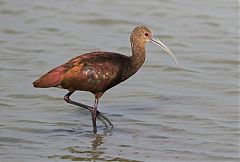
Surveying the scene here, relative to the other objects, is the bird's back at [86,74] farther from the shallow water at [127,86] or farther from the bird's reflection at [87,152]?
the bird's reflection at [87,152]

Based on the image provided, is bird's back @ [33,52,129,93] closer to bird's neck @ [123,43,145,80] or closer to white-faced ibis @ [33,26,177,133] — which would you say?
white-faced ibis @ [33,26,177,133]

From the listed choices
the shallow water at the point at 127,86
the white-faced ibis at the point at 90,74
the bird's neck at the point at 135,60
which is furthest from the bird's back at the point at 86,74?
the shallow water at the point at 127,86

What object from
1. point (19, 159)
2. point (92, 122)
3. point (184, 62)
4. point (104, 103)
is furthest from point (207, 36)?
point (19, 159)

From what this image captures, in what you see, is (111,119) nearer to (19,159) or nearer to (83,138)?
(83,138)

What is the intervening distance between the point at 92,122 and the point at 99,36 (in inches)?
190

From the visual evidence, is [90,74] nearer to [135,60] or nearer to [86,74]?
[86,74]

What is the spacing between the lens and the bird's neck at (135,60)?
10008mm

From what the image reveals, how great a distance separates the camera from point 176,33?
15.1 meters

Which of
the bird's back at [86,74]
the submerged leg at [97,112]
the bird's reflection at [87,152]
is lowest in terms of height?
the bird's reflection at [87,152]

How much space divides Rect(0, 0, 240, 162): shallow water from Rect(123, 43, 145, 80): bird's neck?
668mm

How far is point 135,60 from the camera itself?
10.1m

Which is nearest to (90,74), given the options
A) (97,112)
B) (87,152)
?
(97,112)

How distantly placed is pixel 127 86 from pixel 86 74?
97.6 inches

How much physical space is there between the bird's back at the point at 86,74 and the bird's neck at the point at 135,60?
154mm
